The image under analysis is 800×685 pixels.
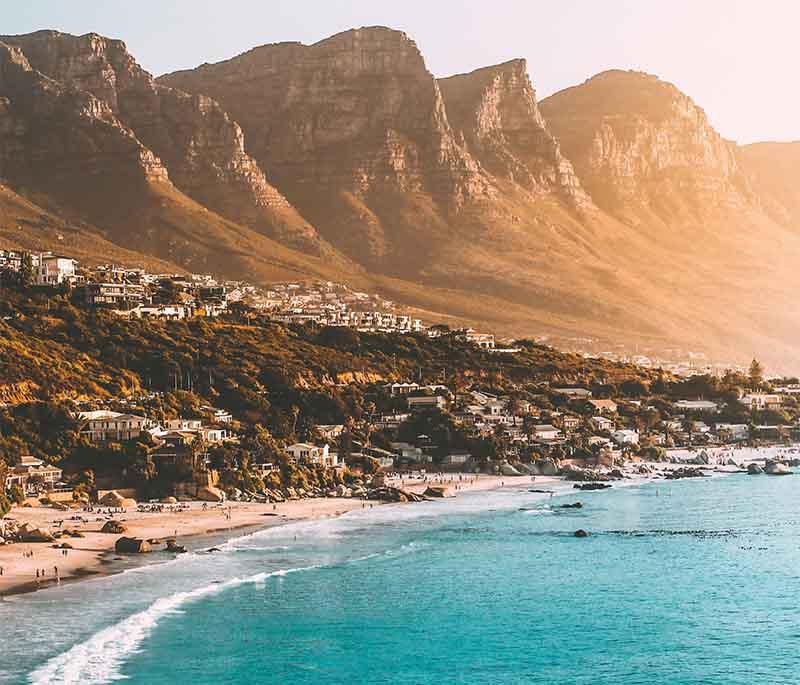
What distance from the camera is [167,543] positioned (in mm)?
82125

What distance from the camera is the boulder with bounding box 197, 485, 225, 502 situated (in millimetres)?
105125

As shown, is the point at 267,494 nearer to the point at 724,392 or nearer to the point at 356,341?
the point at 356,341

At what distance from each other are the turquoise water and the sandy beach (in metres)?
2.86

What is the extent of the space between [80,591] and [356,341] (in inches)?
4502

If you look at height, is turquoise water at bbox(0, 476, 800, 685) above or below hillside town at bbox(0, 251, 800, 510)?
below

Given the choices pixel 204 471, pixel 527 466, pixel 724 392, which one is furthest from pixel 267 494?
pixel 724 392

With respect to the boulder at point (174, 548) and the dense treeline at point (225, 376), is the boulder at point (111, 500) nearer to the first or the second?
the dense treeline at point (225, 376)

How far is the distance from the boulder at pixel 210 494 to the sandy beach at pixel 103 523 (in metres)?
1.03

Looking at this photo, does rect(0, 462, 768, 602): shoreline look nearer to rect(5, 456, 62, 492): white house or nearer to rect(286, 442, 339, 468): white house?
rect(5, 456, 62, 492): white house

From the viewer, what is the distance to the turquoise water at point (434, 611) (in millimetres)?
55750

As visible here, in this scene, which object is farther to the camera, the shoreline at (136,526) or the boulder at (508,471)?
the boulder at (508,471)

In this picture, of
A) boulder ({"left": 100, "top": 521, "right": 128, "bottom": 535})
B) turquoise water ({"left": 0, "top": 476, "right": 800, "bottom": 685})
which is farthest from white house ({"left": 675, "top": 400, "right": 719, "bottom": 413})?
boulder ({"left": 100, "top": 521, "right": 128, "bottom": 535})

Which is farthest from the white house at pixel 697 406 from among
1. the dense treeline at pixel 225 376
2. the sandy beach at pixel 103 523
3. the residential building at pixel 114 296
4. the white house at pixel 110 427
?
the white house at pixel 110 427

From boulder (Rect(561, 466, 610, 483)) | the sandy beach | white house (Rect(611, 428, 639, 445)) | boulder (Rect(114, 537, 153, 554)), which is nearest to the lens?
the sandy beach
